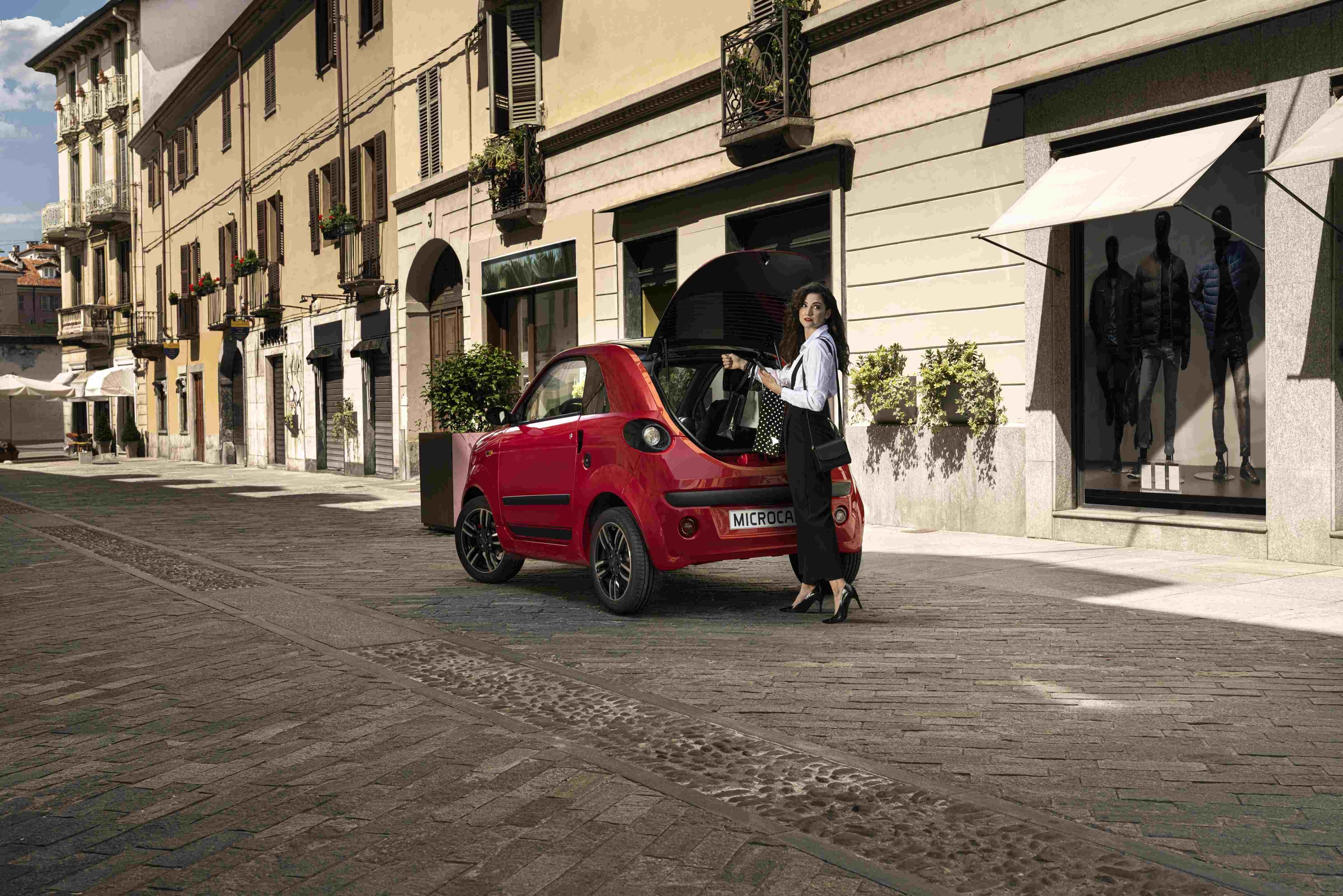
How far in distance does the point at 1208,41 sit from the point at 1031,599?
4.85 m

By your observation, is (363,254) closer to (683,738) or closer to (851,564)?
(851,564)

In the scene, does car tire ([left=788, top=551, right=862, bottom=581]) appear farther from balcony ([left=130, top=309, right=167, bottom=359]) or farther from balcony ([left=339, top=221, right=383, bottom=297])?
balcony ([left=130, top=309, right=167, bottom=359])

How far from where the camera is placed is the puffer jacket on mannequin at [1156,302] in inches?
436

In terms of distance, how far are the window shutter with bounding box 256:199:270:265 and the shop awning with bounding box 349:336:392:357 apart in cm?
787

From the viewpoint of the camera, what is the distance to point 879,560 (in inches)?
410

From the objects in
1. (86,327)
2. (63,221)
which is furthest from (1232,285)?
(63,221)

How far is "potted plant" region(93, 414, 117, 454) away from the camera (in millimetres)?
43469

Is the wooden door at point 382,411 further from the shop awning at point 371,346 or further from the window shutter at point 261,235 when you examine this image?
the window shutter at point 261,235

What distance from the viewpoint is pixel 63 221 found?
166ft

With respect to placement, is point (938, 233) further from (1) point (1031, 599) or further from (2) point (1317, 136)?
(1) point (1031, 599)

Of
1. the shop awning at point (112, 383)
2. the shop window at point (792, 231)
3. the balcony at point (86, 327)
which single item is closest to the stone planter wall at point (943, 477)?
the shop window at point (792, 231)

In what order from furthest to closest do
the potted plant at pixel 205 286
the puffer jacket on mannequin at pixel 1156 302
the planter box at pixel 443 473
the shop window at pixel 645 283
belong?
the potted plant at pixel 205 286
the shop window at pixel 645 283
the planter box at pixel 443 473
the puffer jacket on mannequin at pixel 1156 302

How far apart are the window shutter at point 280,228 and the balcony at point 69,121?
22716mm

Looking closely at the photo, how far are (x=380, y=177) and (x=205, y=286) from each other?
42.1ft
